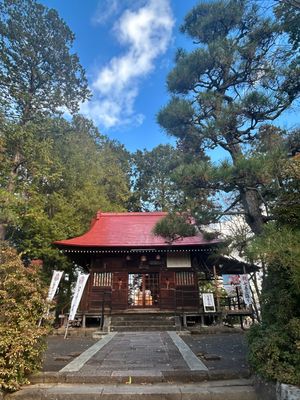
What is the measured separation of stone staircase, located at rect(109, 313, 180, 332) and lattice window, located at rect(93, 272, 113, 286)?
1.50 m

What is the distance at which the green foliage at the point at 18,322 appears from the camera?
13.0 ft

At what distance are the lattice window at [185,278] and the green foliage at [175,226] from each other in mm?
5497

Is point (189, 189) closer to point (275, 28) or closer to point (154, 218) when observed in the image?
point (275, 28)

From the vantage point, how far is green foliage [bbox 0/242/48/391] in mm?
3969

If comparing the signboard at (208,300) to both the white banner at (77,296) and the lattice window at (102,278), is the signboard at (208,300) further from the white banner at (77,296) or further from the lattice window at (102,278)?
the white banner at (77,296)

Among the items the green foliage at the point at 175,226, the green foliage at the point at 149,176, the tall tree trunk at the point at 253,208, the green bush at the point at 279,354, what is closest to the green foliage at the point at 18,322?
the green bush at the point at 279,354

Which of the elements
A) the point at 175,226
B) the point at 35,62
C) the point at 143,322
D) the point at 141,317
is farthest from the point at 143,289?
the point at 35,62

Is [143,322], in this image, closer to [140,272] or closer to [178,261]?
[140,272]

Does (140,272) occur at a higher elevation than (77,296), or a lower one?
A: higher

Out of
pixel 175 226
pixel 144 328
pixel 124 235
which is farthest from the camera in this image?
pixel 124 235

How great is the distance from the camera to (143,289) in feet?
41.8

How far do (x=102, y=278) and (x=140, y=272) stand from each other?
175cm

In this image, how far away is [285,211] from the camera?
404 cm

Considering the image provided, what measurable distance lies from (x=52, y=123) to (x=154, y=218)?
28.7 ft
